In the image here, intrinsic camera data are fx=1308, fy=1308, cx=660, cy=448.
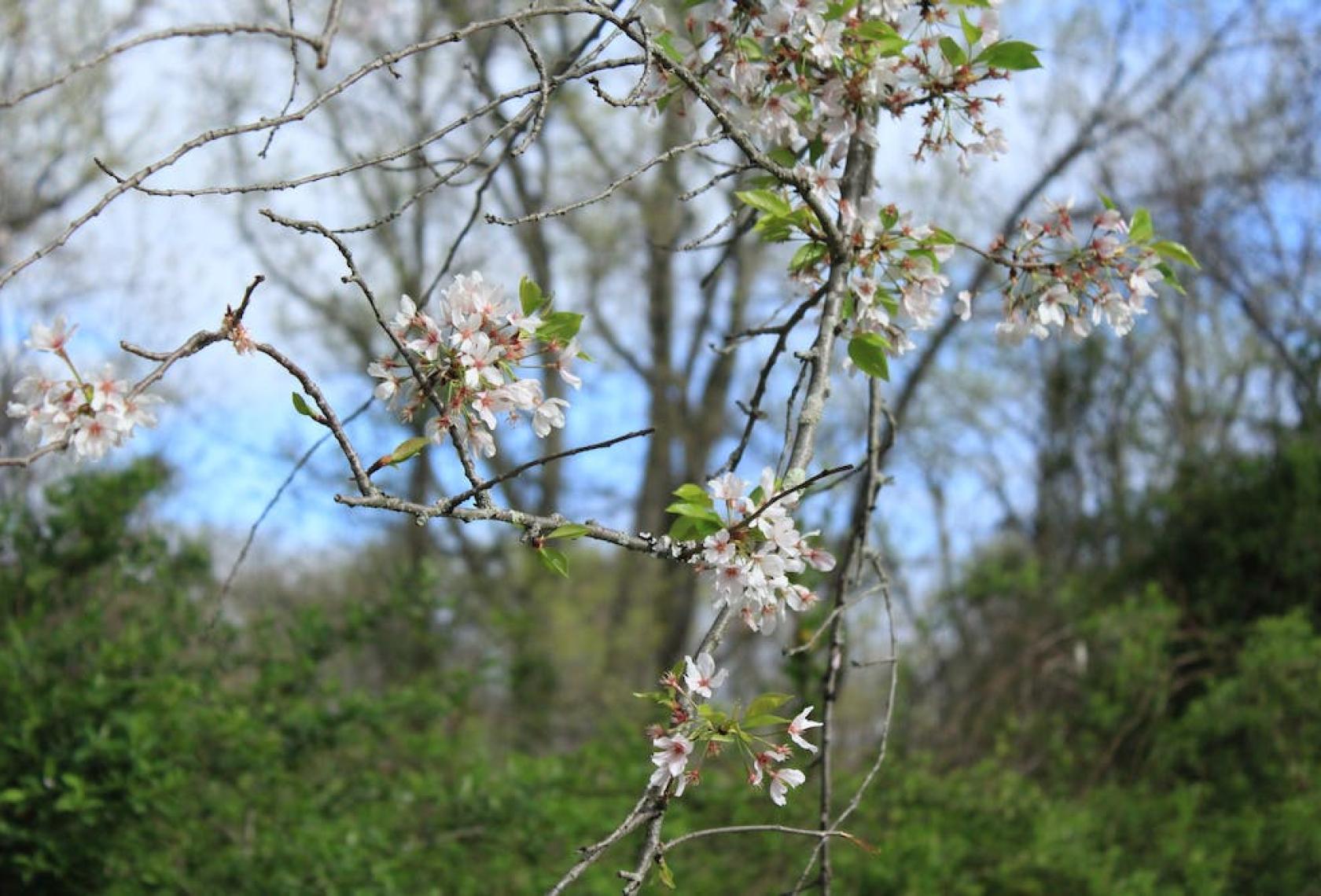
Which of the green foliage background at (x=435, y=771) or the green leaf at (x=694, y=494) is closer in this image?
the green leaf at (x=694, y=494)

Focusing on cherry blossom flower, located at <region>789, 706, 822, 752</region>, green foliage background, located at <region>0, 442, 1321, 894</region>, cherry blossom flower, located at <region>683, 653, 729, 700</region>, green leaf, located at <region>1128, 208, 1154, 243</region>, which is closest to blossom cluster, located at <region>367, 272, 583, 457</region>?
cherry blossom flower, located at <region>683, 653, 729, 700</region>

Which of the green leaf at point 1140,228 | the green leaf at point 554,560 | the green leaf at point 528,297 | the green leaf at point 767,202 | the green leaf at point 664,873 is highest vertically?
the green leaf at point 1140,228

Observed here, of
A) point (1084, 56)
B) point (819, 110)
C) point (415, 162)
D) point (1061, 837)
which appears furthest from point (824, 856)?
point (1084, 56)

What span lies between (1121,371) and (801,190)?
29.8ft

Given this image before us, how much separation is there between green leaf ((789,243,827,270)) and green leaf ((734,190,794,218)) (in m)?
0.15

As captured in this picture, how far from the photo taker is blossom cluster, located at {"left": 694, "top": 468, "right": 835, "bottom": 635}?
155 centimetres

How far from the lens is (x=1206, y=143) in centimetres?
938

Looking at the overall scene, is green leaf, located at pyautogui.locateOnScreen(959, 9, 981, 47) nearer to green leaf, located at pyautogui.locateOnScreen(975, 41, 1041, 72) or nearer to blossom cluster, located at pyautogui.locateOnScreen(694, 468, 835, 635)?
green leaf, located at pyautogui.locateOnScreen(975, 41, 1041, 72)

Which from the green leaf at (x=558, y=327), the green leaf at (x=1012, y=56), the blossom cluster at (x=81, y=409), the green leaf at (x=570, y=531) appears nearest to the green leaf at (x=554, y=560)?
the green leaf at (x=570, y=531)

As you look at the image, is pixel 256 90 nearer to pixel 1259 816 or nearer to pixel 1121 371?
pixel 1121 371

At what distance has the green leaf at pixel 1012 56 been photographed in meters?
2.00

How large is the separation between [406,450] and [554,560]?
217 mm

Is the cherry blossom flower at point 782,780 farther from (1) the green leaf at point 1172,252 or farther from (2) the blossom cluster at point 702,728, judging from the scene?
(1) the green leaf at point 1172,252

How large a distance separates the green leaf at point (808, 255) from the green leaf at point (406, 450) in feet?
2.40
